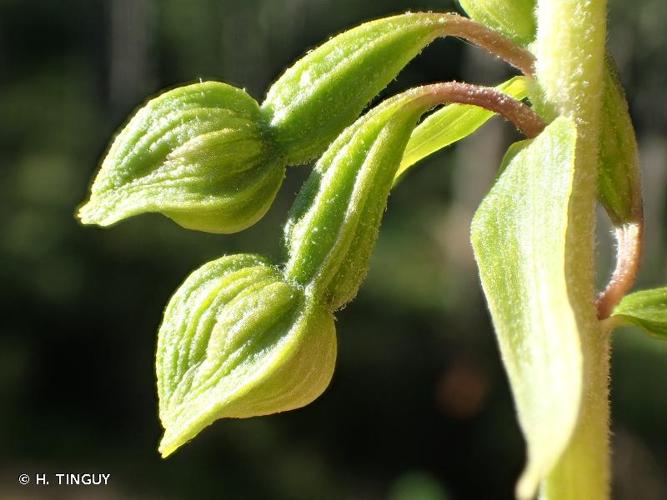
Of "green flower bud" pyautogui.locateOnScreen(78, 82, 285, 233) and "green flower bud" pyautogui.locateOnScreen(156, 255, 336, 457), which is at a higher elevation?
"green flower bud" pyautogui.locateOnScreen(78, 82, 285, 233)

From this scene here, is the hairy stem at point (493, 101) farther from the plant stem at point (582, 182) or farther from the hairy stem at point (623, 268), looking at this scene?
the hairy stem at point (623, 268)

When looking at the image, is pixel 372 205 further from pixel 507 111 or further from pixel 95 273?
pixel 95 273

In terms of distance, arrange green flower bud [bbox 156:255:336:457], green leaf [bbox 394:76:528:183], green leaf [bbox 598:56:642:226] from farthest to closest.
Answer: green leaf [bbox 394:76:528:183] < green leaf [bbox 598:56:642:226] < green flower bud [bbox 156:255:336:457]

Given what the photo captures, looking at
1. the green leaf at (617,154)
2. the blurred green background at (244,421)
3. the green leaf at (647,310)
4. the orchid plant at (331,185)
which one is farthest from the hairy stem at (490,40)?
the blurred green background at (244,421)

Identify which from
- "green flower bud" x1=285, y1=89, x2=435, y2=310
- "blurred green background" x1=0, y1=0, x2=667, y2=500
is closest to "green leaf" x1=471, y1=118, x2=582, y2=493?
"green flower bud" x1=285, y1=89, x2=435, y2=310

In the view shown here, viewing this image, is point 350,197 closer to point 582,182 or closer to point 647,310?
point 582,182

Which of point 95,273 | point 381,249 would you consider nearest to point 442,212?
point 381,249

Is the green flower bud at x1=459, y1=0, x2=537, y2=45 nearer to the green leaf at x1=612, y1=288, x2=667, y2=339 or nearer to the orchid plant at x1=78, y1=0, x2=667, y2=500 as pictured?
the orchid plant at x1=78, y1=0, x2=667, y2=500

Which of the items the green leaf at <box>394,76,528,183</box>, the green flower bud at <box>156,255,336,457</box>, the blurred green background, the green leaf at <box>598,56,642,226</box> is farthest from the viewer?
the blurred green background
